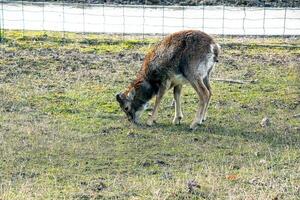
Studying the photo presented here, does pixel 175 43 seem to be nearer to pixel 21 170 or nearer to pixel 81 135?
pixel 81 135

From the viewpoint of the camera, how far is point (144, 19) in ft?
74.5

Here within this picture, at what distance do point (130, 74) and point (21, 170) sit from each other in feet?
20.7

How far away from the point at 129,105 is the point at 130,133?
0.99 metres

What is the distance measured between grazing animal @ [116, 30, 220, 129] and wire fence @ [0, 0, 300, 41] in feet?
25.0

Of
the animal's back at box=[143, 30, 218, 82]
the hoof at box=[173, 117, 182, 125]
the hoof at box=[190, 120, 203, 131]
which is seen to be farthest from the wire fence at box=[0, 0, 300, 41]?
the hoof at box=[190, 120, 203, 131]

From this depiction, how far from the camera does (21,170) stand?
372 inches

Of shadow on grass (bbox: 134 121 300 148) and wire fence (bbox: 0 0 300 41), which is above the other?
wire fence (bbox: 0 0 300 41)

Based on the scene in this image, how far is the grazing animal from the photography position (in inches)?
479

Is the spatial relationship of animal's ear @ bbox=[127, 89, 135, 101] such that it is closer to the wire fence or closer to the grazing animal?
the grazing animal

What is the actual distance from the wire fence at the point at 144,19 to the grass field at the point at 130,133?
10.0ft

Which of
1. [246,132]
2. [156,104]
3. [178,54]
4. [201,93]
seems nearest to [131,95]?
[156,104]

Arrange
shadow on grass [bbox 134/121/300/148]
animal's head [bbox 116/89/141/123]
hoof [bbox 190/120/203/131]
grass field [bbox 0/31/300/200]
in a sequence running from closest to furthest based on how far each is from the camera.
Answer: grass field [bbox 0/31/300/200], shadow on grass [bbox 134/121/300/148], hoof [bbox 190/120/203/131], animal's head [bbox 116/89/141/123]

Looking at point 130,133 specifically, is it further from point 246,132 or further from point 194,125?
point 246,132

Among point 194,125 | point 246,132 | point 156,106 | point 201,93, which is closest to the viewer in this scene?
point 246,132
